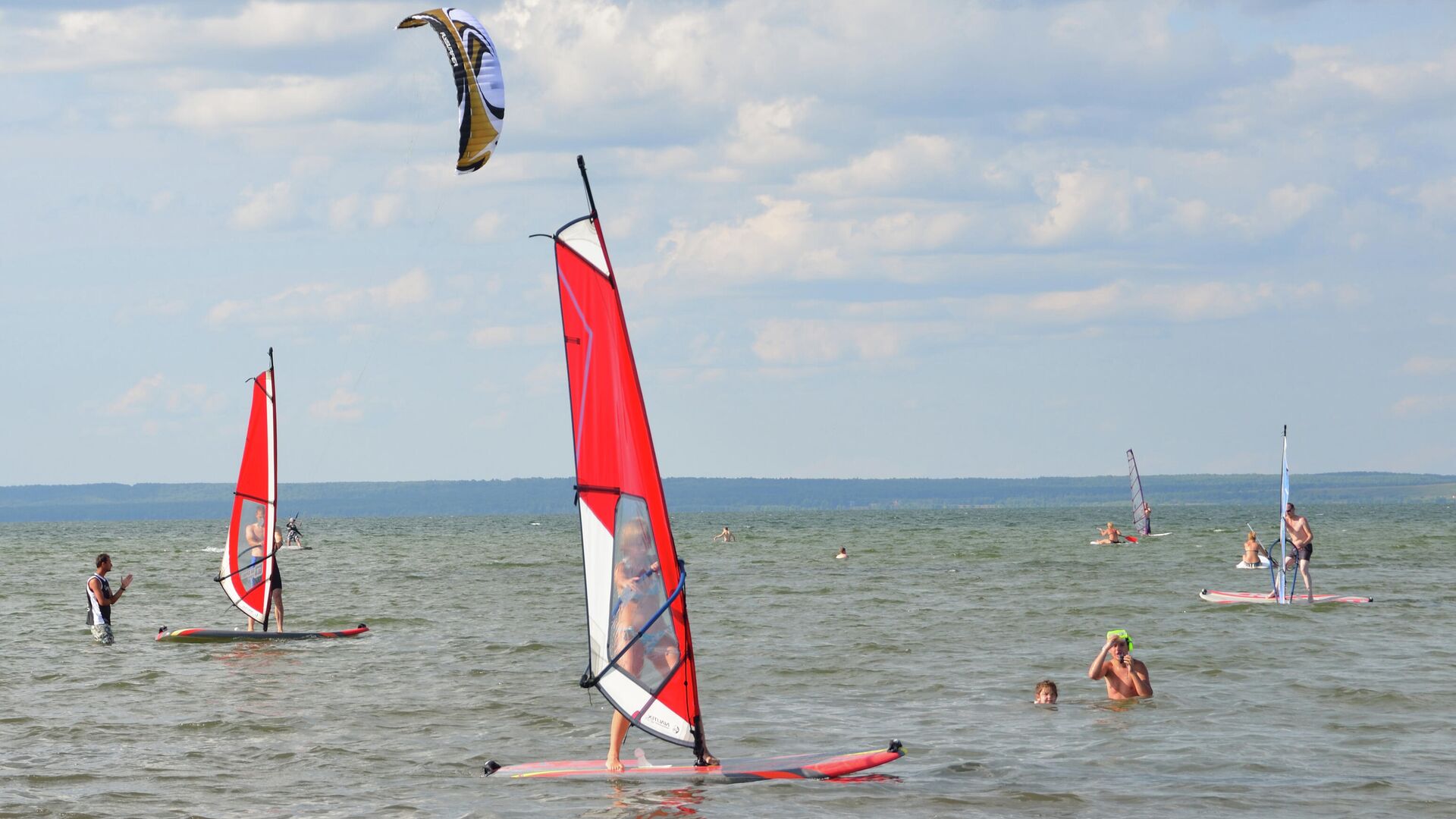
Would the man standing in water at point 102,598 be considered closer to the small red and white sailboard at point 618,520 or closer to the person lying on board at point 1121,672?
the small red and white sailboard at point 618,520

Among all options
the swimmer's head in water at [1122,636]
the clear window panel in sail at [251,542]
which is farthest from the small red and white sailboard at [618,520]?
the clear window panel in sail at [251,542]

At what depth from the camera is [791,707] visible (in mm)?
18578

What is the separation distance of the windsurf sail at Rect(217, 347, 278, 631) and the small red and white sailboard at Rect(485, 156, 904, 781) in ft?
44.6

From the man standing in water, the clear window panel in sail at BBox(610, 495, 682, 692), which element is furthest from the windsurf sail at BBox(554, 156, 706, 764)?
the man standing in water

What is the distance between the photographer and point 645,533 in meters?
12.2

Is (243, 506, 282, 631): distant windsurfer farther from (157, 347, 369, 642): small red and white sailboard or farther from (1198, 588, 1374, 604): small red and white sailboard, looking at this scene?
(1198, 588, 1374, 604): small red and white sailboard

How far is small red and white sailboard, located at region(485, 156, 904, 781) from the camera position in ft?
38.6

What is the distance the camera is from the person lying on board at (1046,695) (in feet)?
59.5

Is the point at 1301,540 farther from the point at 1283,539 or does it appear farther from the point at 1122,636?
the point at 1122,636

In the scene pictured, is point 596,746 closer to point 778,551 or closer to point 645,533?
point 645,533

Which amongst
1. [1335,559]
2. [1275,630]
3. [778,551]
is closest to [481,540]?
[778,551]

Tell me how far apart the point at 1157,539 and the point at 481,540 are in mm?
46251

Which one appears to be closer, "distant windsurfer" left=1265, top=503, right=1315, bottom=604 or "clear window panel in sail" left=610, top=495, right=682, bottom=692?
"clear window panel in sail" left=610, top=495, right=682, bottom=692

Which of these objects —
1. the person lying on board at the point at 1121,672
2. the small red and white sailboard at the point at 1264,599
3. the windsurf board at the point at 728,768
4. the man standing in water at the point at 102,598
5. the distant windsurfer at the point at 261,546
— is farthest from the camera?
the small red and white sailboard at the point at 1264,599
